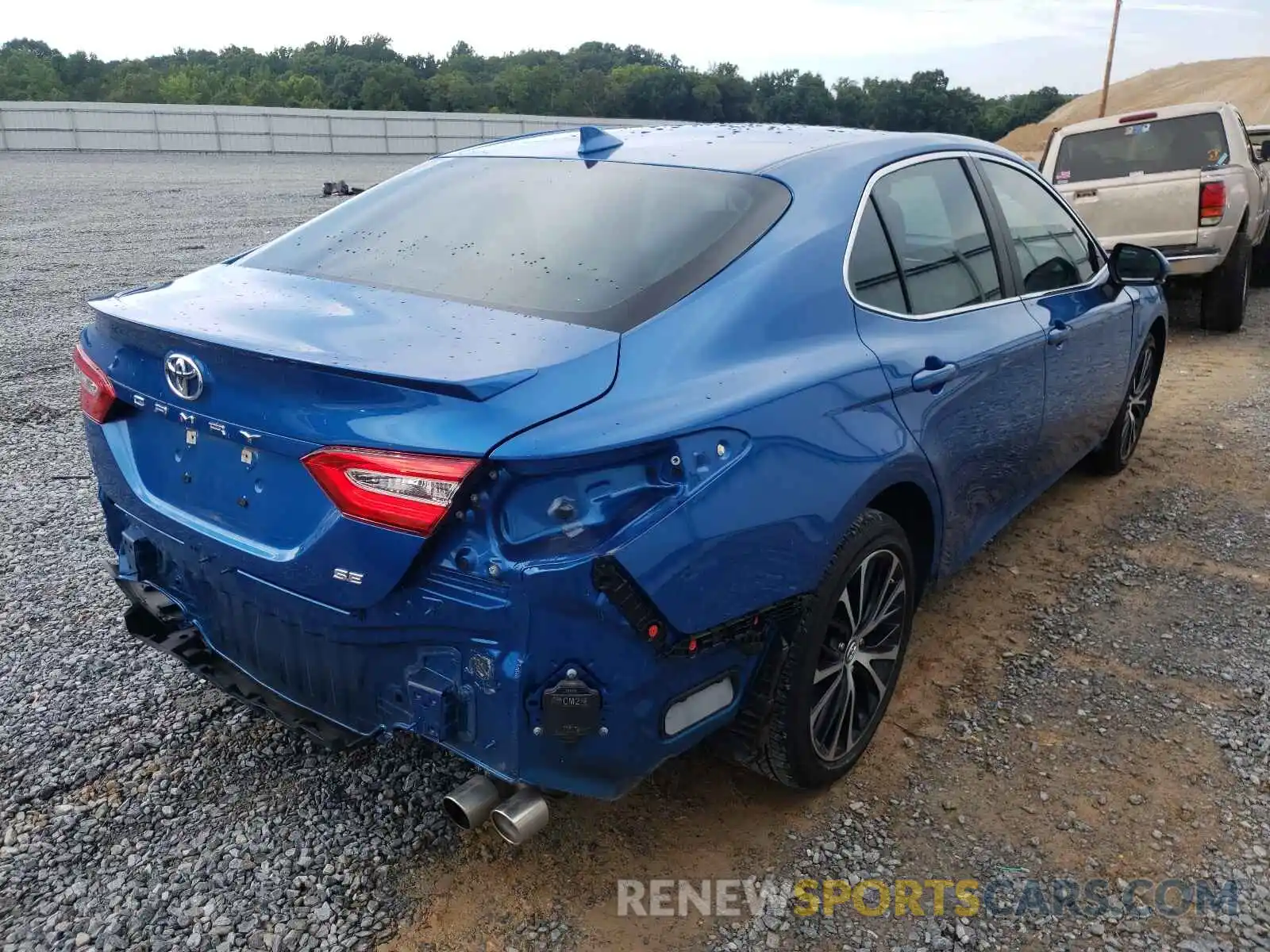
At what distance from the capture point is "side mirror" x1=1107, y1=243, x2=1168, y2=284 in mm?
4301

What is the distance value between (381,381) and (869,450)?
1233 mm

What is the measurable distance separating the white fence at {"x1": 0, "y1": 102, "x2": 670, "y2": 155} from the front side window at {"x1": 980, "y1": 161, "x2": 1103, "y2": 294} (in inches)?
891

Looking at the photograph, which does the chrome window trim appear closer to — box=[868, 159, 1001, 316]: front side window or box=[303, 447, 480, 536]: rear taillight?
box=[868, 159, 1001, 316]: front side window

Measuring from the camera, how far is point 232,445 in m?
2.21

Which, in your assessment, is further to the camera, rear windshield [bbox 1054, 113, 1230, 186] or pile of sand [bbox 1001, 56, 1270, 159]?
pile of sand [bbox 1001, 56, 1270, 159]

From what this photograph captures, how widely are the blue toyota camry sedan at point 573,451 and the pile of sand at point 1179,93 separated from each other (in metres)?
56.5

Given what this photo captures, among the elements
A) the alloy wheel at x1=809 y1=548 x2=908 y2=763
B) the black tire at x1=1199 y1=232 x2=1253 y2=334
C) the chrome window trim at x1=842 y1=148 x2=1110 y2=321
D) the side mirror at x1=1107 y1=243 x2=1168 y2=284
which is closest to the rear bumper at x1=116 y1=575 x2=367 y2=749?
the alloy wheel at x1=809 y1=548 x2=908 y2=763

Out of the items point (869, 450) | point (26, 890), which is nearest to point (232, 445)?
point (26, 890)

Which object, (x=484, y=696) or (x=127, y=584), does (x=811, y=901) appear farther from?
(x=127, y=584)

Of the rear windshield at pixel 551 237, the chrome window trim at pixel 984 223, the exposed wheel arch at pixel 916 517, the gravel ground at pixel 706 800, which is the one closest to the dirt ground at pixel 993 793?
the gravel ground at pixel 706 800

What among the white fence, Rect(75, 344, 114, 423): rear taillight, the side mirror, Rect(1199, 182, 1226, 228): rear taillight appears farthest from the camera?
the white fence

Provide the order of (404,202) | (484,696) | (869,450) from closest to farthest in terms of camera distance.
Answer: (484,696) < (869,450) < (404,202)

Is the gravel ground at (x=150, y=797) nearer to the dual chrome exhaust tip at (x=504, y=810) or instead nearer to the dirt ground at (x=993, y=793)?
the dirt ground at (x=993, y=793)

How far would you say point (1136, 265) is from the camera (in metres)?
4.33
